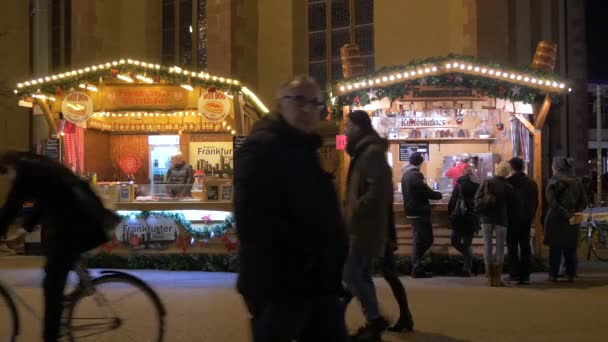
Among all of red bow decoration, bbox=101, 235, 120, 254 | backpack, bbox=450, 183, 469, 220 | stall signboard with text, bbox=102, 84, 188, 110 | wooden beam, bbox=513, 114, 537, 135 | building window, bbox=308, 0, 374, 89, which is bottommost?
red bow decoration, bbox=101, 235, 120, 254

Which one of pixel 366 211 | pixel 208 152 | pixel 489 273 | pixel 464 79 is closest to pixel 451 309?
pixel 489 273

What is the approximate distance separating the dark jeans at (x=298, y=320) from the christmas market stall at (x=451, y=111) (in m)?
8.14

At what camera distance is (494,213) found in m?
9.30

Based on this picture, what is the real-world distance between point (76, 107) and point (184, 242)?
369 cm

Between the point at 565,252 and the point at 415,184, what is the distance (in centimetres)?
236

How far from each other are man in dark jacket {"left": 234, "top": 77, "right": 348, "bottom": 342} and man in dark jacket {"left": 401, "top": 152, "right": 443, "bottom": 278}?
656cm

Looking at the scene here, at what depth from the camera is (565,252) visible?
9.91 m

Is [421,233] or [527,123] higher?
[527,123]

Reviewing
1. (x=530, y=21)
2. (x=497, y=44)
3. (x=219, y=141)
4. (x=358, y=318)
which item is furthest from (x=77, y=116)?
(x=530, y=21)

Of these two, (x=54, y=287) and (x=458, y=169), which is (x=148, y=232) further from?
(x=54, y=287)

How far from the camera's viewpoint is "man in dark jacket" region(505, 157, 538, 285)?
9781 millimetres

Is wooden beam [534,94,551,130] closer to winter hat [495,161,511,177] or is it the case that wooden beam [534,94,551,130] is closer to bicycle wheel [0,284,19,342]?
winter hat [495,161,511,177]

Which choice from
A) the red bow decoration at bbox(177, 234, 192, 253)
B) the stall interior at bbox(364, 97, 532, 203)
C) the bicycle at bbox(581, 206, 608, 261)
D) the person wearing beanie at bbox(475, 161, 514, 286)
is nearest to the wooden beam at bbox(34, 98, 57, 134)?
the red bow decoration at bbox(177, 234, 192, 253)

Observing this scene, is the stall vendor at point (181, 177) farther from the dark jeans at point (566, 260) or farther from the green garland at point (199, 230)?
the dark jeans at point (566, 260)
